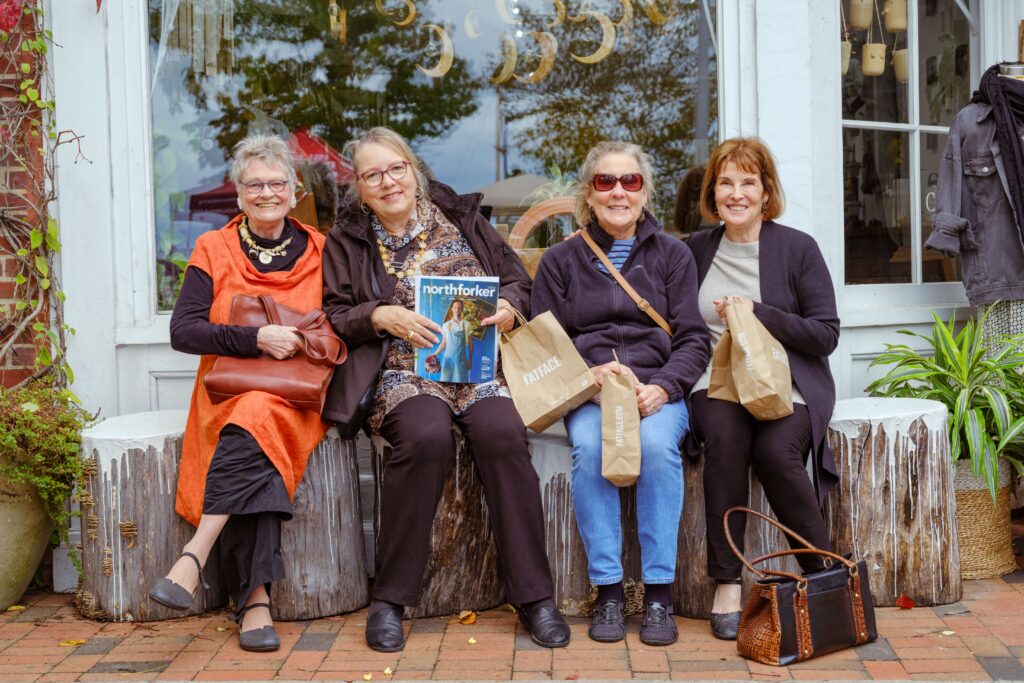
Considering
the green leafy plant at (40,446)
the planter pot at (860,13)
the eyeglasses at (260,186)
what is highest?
the planter pot at (860,13)

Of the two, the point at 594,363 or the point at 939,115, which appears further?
the point at 939,115

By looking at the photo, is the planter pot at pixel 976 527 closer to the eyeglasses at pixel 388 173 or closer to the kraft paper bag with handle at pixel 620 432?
the kraft paper bag with handle at pixel 620 432

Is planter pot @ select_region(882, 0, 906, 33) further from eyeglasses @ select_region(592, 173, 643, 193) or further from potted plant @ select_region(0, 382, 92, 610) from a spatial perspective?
potted plant @ select_region(0, 382, 92, 610)

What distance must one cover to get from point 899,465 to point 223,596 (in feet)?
8.06

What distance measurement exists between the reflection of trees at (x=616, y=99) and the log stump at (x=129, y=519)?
257cm

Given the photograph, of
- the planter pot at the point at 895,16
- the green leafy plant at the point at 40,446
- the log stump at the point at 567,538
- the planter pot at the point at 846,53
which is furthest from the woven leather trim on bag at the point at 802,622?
the planter pot at the point at 895,16

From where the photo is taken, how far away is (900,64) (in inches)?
198

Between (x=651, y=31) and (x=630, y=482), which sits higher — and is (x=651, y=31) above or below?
above

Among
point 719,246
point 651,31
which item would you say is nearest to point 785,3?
point 651,31

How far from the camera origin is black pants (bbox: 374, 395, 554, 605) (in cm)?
353

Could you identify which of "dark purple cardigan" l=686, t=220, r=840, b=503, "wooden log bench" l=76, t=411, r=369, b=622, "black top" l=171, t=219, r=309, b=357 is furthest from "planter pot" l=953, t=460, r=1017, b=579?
"black top" l=171, t=219, r=309, b=357

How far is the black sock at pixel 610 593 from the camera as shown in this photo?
3543 mm

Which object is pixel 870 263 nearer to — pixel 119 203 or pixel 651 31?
pixel 651 31

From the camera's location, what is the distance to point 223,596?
13.1 feet
